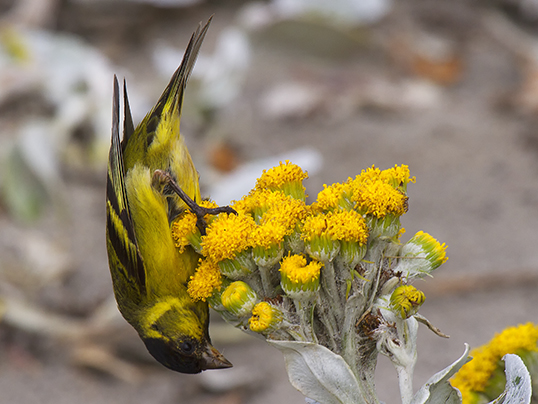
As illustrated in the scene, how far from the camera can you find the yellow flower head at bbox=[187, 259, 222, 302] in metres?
1.45

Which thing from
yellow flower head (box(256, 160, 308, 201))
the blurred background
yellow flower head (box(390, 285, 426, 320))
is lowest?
yellow flower head (box(390, 285, 426, 320))

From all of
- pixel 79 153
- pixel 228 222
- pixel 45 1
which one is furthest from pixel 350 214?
pixel 45 1

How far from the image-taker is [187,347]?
6.17 feet

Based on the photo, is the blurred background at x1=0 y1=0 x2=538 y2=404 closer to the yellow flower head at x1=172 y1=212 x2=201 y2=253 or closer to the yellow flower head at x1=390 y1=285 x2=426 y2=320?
the yellow flower head at x1=172 y1=212 x2=201 y2=253

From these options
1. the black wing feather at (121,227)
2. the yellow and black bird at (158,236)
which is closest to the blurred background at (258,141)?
the yellow and black bird at (158,236)

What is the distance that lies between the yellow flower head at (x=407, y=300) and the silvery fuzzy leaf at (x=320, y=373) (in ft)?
0.51

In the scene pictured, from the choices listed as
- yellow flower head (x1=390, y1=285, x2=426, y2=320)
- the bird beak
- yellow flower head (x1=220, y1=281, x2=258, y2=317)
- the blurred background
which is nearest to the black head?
the bird beak

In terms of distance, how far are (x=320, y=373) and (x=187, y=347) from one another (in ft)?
2.36

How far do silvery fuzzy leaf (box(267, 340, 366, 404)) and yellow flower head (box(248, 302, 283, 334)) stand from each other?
0.14 feet

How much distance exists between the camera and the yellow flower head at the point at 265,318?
129 cm

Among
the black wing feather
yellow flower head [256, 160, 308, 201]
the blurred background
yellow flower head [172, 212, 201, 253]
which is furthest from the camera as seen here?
the blurred background

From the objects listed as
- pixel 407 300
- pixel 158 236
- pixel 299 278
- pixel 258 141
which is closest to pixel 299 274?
pixel 299 278

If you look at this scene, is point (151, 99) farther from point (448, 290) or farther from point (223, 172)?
point (448, 290)

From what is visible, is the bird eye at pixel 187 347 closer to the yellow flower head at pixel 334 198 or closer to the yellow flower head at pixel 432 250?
the yellow flower head at pixel 334 198
